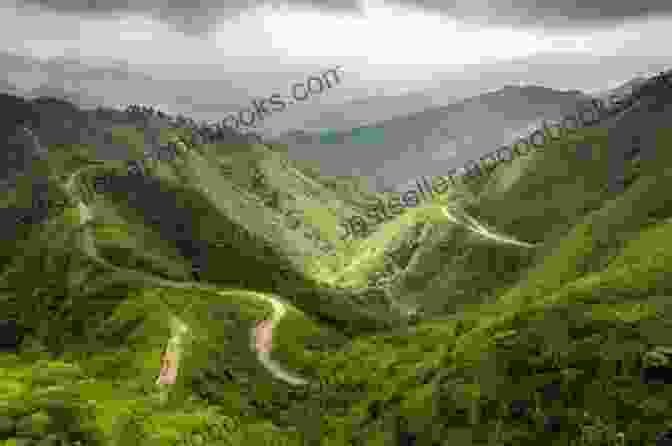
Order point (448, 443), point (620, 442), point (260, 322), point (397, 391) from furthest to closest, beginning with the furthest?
1. point (260, 322)
2. point (397, 391)
3. point (448, 443)
4. point (620, 442)

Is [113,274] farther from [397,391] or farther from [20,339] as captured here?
[397,391]

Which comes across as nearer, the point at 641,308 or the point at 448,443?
the point at 448,443

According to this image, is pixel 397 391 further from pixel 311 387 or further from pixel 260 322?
pixel 260 322

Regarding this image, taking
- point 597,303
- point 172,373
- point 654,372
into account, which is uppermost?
point 654,372

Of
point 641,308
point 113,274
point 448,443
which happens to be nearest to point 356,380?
point 448,443

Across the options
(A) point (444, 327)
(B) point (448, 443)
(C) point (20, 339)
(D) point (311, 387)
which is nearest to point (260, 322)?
(D) point (311, 387)

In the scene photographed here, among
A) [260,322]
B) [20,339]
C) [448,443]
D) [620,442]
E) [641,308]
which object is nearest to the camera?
[620,442]

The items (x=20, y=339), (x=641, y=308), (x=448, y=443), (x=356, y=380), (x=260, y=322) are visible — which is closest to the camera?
(x=448, y=443)

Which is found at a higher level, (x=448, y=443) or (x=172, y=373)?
(x=448, y=443)

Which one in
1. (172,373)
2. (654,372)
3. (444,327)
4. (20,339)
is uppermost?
(654,372)
